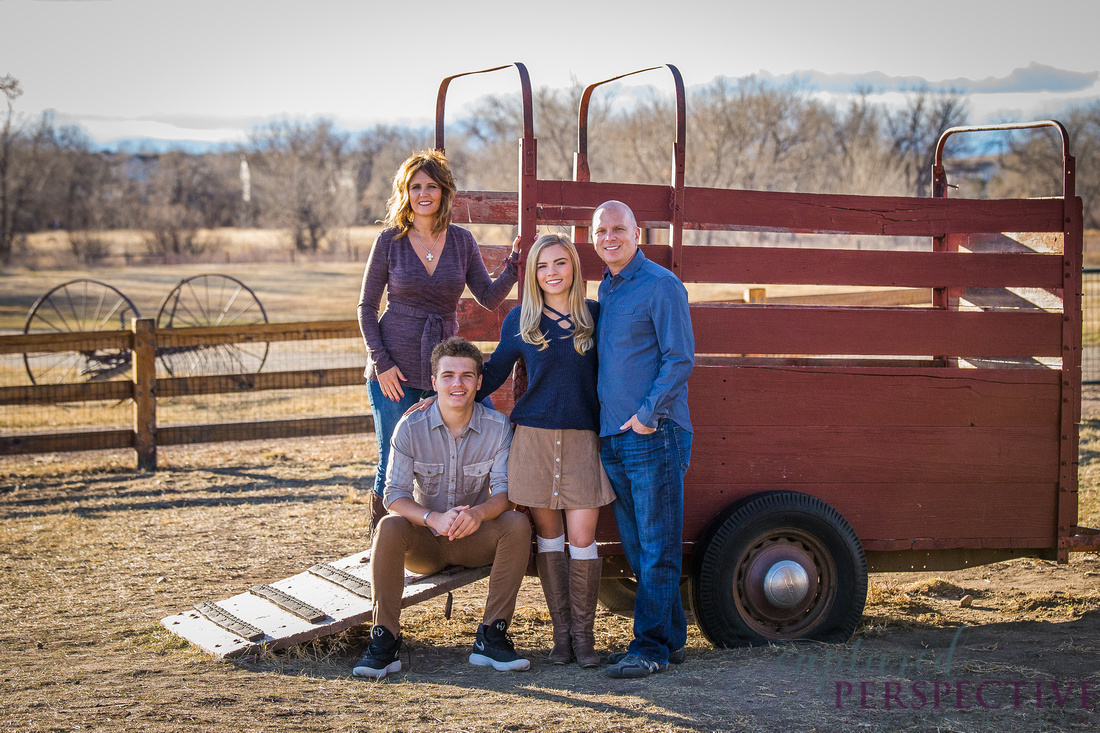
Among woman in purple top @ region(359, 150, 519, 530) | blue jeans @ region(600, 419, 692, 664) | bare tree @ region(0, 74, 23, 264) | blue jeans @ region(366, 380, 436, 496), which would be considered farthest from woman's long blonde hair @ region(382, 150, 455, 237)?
bare tree @ region(0, 74, 23, 264)

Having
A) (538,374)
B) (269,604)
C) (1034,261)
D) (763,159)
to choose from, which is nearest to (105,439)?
(269,604)

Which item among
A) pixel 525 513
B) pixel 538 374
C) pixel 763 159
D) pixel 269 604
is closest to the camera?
pixel 538 374

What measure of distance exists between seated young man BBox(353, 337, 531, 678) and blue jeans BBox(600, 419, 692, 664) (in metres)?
0.48

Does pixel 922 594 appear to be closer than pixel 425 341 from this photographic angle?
No

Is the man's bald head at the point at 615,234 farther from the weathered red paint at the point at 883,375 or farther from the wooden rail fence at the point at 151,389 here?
the wooden rail fence at the point at 151,389

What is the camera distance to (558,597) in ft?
13.2

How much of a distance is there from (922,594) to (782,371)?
2059mm

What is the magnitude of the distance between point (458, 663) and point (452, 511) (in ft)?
2.44

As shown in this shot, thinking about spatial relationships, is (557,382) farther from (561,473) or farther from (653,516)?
(653,516)

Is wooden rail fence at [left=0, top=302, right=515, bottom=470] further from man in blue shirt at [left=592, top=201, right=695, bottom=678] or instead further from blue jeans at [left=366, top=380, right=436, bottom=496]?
man in blue shirt at [left=592, top=201, right=695, bottom=678]

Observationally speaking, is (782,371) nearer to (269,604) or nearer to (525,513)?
(525,513)

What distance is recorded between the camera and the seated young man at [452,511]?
3941 millimetres

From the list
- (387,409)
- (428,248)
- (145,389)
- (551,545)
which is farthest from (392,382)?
(145,389)

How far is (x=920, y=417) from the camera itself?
443 cm
